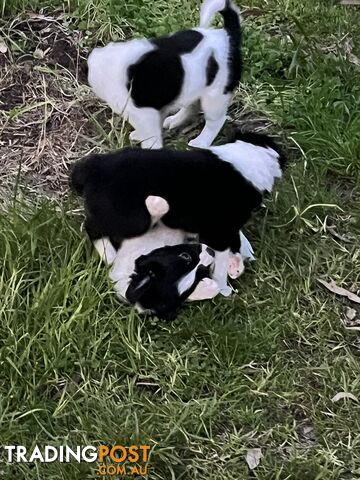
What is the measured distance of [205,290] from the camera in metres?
2.85

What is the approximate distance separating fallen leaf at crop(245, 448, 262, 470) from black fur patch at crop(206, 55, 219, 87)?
162 cm

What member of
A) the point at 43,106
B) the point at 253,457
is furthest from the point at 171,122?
the point at 253,457

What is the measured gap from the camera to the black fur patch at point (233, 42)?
339 cm

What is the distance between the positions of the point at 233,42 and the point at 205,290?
1239mm

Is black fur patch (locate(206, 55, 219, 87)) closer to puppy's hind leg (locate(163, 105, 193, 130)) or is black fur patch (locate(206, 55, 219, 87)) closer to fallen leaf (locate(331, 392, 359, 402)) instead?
puppy's hind leg (locate(163, 105, 193, 130))

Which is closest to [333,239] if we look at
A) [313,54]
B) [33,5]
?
[313,54]

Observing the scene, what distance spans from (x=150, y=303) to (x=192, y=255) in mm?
243

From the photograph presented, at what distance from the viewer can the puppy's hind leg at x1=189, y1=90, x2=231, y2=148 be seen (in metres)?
3.40

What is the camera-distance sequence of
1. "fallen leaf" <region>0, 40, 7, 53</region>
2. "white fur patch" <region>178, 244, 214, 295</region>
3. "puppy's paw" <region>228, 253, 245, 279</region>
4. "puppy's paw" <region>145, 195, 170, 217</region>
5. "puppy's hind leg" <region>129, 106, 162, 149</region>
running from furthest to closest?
"fallen leaf" <region>0, 40, 7, 53</region> < "puppy's hind leg" <region>129, 106, 162, 149</region> < "puppy's paw" <region>228, 253, 245, 279</region> < "white fur patch" <region>178, 244, 214, 295</region> < "puppy's paw" <region>145, 195, 170, 217</region>

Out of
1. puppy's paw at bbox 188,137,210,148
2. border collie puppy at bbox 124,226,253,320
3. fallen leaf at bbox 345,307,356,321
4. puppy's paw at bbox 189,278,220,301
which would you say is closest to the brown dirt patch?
puppy's paw at bbox 188,137,210,148

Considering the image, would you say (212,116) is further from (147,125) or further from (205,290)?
(205,290)

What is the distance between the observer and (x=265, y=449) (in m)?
2.58

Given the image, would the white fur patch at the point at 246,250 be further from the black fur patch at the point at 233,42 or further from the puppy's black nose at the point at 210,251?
the black fur patch at the point at 233,42

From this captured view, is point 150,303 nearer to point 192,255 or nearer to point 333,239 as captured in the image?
point 192,255
